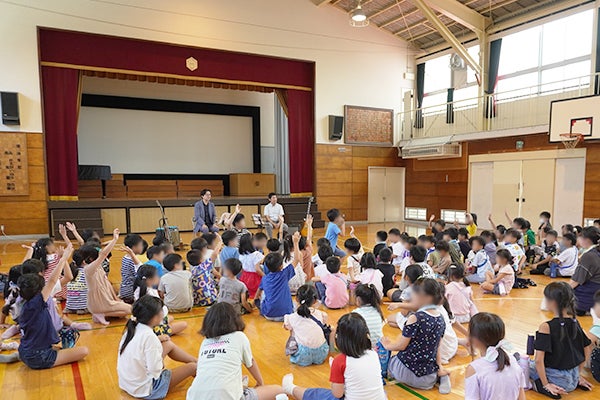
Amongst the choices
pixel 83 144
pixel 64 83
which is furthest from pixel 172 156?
pixel 64 83

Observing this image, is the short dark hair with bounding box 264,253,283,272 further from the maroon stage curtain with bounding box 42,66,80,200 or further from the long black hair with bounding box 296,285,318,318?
the maroon stage curtain with bounding box 42,66,80,200

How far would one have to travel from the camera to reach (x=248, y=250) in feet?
15.2

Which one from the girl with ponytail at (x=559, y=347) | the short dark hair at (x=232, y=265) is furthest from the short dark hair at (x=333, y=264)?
the girl with ponytail at (x=559, y=347)

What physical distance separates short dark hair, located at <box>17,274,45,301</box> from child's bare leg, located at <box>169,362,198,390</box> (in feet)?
3.63

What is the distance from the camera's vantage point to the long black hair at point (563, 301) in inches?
94.1

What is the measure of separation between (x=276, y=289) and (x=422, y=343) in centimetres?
174

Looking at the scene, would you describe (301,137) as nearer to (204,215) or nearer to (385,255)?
(204,215)

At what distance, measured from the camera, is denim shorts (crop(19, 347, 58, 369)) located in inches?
113

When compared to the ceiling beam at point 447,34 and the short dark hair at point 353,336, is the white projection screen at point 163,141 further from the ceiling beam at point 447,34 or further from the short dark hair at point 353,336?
the short dark hair at point 353,336

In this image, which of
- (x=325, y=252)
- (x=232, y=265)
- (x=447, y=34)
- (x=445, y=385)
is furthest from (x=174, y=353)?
(x=447, y=34)

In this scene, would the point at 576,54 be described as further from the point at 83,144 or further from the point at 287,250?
the point at 83,144

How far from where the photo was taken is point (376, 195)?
44.1ft

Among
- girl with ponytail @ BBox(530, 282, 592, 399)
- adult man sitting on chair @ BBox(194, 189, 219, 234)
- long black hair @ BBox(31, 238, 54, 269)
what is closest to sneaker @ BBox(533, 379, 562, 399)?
girl with ponytail @ BBox(530, 282, 592, 399)

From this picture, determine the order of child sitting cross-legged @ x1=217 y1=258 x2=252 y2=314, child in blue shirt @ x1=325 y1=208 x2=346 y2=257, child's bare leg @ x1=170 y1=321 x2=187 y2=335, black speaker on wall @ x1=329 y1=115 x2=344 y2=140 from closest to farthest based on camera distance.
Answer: child's bare leg @ x1=170 y1=321 x2=187 y2=335
child sitting cross-legged @ x1=217 y1=258 x2=252 y2=314
child in blue shirt @ x1=325 y1=208 x2=346 y2=257
black speaker on wall @ x1=329 y1=115 x2=344 y2=140
